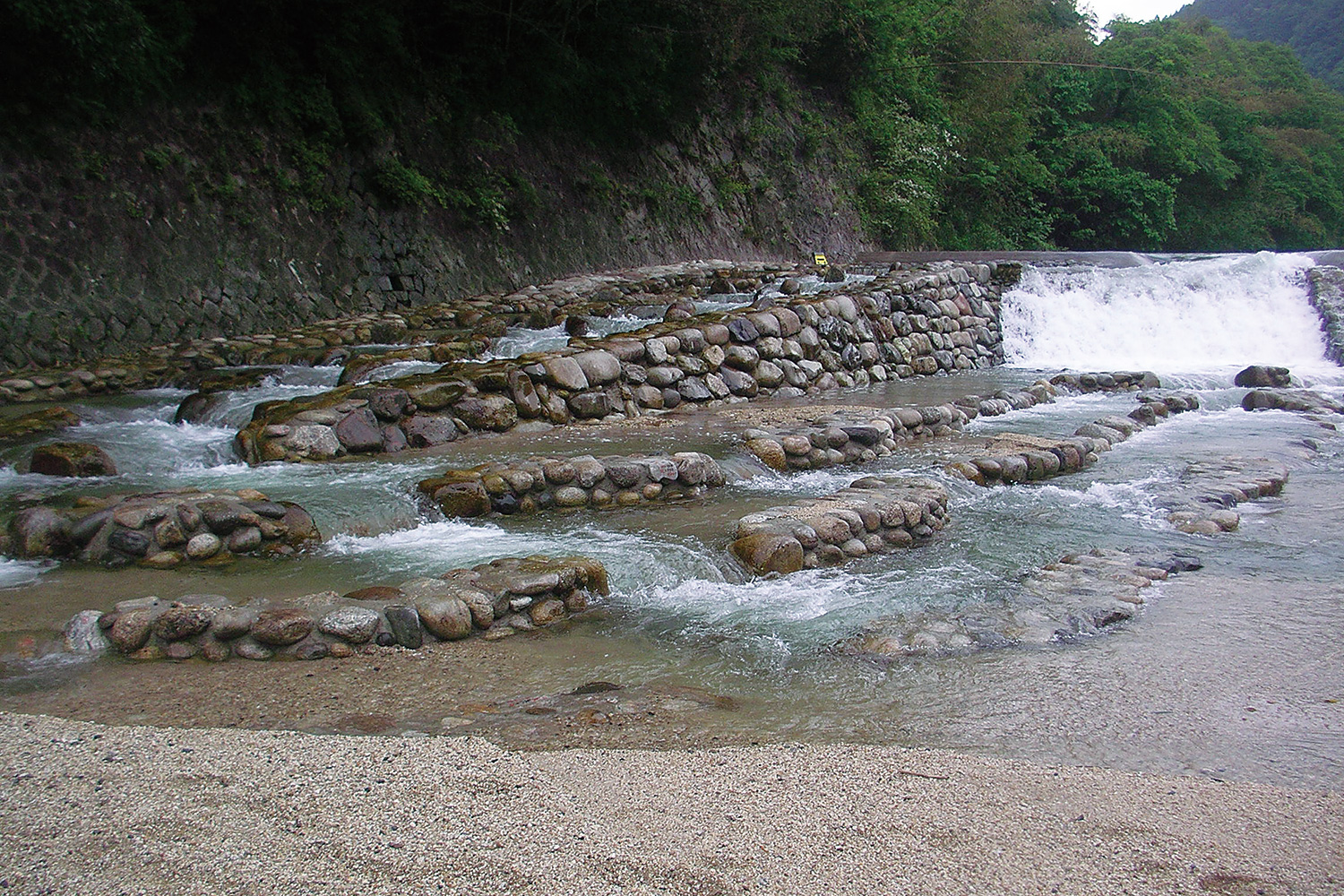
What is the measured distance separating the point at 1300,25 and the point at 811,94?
50582 mm

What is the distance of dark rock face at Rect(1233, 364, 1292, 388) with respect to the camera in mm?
10578

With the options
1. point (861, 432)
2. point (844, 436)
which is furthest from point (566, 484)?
point (861, 432)

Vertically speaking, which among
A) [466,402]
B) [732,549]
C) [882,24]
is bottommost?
[732,549]

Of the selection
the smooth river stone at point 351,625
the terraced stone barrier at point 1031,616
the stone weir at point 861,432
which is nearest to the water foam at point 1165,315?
the stone weir at point 861,432

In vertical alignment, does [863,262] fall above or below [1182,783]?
above

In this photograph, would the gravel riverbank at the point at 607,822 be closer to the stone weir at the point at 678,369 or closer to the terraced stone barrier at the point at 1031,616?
the terraced stone barrier at the point at 1031,616

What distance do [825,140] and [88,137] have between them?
594 inches

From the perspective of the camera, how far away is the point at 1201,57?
3388cm

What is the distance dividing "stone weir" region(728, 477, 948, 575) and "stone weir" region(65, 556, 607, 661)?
936 millimetres

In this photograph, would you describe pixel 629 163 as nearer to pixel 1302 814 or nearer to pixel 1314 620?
pixel 1314 620

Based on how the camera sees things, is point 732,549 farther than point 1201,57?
No

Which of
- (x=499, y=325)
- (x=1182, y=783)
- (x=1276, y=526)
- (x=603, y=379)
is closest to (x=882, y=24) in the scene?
(x=499, y=325)

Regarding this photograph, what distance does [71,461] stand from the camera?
571 cm

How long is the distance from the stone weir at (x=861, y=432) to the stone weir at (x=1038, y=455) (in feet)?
2.10
